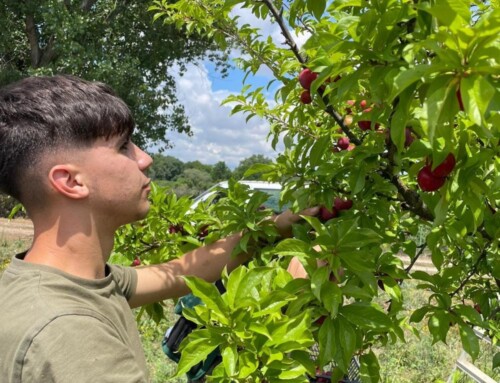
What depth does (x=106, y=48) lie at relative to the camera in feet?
37.6

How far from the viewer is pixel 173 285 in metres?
1.76

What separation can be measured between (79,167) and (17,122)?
0.18 meters

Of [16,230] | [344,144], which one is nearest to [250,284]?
[344,144]

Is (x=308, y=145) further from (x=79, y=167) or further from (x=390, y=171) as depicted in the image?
(x=79, y=167)

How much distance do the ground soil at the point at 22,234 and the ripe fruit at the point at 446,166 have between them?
26.8 ft

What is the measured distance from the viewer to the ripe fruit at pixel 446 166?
1.17m

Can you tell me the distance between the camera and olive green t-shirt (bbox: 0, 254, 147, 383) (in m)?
0.91

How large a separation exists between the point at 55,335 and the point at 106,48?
450 inches

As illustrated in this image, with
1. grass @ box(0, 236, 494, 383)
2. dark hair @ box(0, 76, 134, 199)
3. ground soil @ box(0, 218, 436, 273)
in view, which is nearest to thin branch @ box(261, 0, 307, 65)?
dark hair @ box(0, 76, 134, 199)

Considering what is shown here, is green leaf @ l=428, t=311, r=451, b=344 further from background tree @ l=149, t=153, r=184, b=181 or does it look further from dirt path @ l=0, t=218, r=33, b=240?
background tree @ l=149, t=153, r=184, b=181

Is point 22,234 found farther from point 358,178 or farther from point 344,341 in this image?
point 344,341

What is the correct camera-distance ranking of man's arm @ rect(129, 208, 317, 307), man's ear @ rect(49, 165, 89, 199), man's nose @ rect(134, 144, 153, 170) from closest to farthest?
1. man's ear @ rect(49, 165, 89, 199)
2. man's nose @ rect(134, 144, 153, 170)
3. man's arm @ rect(129, 208, 317, 307)

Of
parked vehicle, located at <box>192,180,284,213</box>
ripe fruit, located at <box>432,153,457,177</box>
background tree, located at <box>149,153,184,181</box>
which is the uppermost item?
ripe fruit, located at <box>432,153,457,177</box>

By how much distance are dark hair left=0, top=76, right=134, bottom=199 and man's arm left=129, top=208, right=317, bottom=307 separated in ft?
1.93
